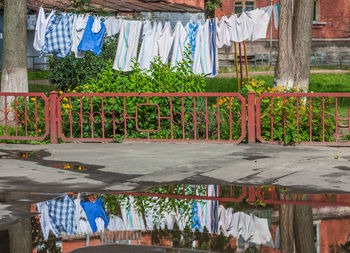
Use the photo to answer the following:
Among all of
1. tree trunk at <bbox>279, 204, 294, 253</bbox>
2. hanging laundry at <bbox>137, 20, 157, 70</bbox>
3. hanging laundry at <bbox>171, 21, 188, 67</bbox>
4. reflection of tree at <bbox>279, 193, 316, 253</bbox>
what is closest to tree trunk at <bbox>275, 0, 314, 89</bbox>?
hanging laundry at <bbox>171, 21, 188, 67</bbox>

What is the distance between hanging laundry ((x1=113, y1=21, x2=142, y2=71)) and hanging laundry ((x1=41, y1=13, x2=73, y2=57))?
1303mm

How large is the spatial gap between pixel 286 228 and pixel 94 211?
2380 millimetres

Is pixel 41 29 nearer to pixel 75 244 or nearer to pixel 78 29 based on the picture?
pixel 78 29

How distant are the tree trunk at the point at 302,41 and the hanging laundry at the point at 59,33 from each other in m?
5.67

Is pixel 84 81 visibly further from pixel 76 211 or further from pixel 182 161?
pixel 76 211

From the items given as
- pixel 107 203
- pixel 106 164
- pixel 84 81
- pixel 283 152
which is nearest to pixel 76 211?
pixel 107 203

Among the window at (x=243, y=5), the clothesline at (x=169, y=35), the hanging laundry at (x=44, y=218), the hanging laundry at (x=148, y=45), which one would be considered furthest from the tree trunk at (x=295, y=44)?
the window at (x=243, y=5)

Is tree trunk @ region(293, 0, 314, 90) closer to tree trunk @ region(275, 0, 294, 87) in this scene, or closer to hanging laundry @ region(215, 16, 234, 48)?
tree trunk @ region(275, 0, 294, 87)

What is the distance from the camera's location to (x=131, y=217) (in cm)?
749

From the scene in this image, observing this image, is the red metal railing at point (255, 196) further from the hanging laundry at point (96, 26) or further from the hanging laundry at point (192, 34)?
the hanging laundry at point (96, 26)

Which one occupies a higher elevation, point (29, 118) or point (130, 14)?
point (130, 14)

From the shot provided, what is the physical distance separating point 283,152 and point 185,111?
9.36 feet

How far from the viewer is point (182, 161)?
11.2 m

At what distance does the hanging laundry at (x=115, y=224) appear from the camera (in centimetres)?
705
